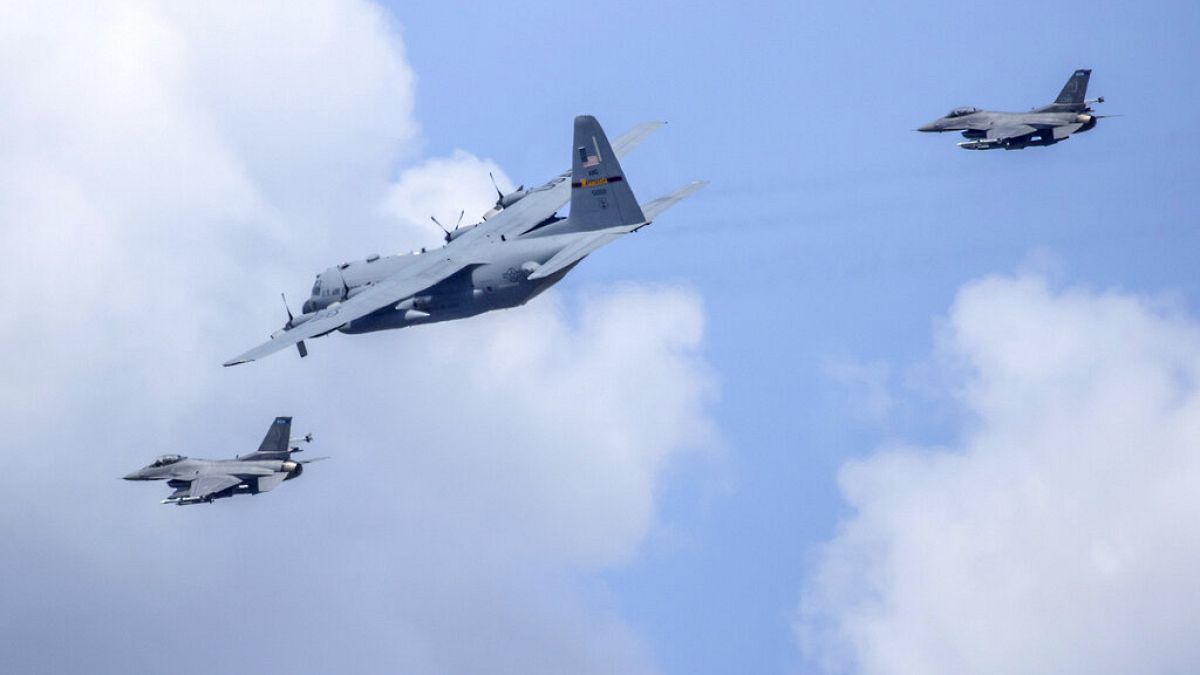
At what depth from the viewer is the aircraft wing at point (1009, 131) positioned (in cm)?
9331

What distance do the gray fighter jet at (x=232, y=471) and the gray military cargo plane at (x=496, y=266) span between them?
584cm

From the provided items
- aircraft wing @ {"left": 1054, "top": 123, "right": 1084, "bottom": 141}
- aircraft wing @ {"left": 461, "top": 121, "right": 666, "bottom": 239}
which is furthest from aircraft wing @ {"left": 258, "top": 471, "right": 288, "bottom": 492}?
aircraft wing @ {"left": 1054, "top": 123, "right": 1084, "bottom": 141}

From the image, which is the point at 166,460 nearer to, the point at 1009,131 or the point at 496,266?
the point at 496,266

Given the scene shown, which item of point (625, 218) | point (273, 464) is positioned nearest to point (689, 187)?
point (625, 218)

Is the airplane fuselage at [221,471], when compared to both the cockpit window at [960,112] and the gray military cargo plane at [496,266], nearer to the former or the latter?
the gray military cargo plane at [496,266]

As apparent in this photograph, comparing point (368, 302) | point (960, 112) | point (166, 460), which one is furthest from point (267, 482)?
point (960, 112)

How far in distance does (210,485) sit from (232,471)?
1326 mm

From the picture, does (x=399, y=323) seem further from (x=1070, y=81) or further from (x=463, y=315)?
(x=1070, y=81)

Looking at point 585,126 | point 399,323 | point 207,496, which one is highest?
point 585,126

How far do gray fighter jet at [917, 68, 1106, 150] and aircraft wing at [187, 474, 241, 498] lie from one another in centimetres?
3822

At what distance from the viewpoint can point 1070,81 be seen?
311ft

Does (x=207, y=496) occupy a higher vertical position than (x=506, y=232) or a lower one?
lower

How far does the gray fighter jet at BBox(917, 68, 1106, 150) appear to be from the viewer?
93.5 m

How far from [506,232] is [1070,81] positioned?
28.5 meters
